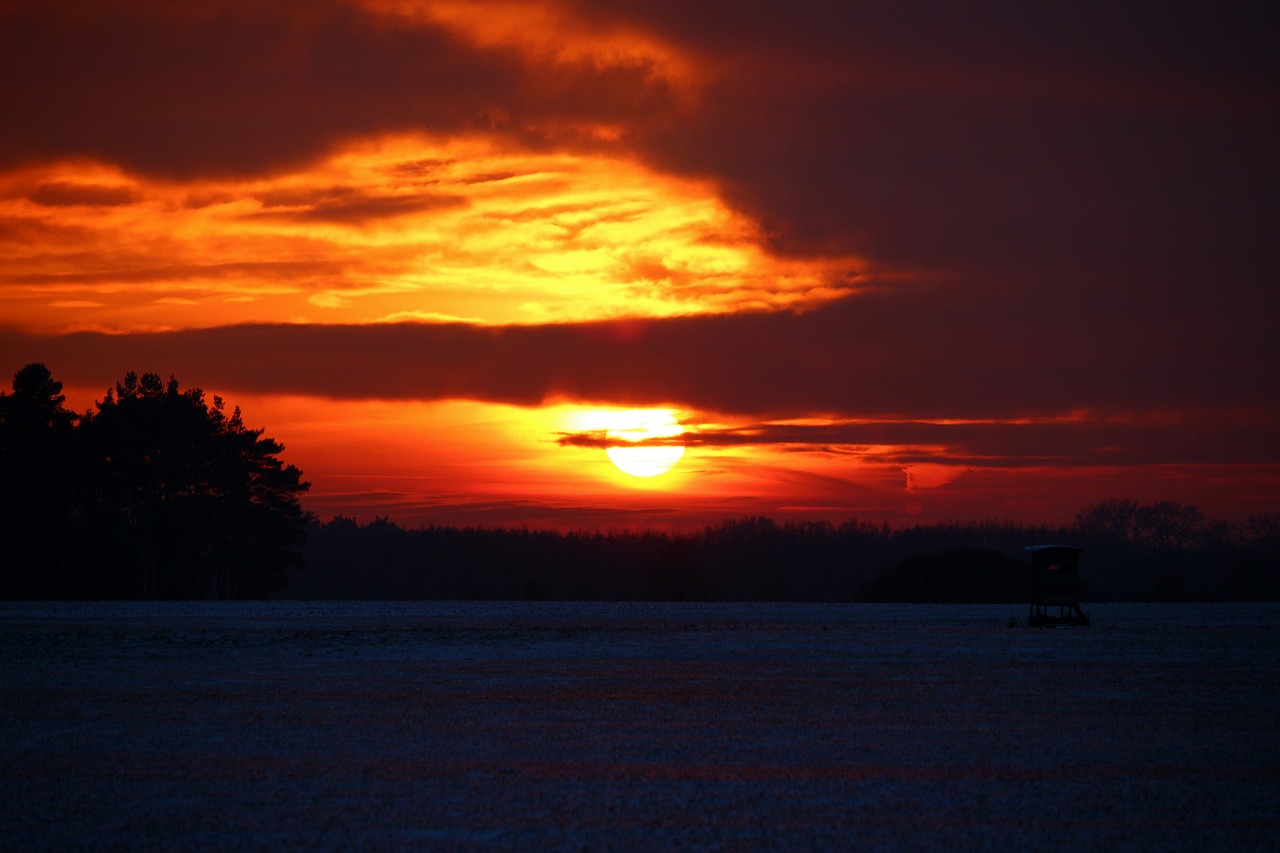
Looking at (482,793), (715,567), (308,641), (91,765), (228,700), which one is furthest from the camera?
(715,567)

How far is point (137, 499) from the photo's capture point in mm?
69438

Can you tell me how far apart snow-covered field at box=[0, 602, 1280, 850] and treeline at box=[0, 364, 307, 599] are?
36.7m

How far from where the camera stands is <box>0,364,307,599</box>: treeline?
208ft

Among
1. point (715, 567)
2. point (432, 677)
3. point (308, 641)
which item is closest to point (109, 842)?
point (432, 677)

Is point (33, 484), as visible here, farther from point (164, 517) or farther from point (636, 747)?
point (636, 747)

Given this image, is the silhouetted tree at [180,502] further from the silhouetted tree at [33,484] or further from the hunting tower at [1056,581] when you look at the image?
the hunting tower at [1056,581]

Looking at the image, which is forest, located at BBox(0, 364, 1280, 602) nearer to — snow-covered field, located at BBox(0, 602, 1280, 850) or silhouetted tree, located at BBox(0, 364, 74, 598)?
silhouetted tree, located at BBox(0, 364, 74, 598)

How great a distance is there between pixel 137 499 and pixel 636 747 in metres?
61.6

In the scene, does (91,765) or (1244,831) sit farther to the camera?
(91,765)

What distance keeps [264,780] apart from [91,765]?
2.30 metres

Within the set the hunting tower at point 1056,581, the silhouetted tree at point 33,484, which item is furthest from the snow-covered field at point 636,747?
the silhouetted tree at point 33,484

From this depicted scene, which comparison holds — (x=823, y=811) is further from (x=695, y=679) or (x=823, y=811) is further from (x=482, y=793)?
(x=695, y=679)

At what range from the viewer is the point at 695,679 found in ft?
75.4

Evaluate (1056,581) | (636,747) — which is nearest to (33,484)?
(1056,581)
